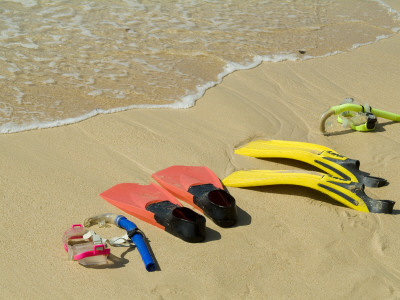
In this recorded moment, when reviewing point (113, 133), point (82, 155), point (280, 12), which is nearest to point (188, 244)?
point (82, 155)

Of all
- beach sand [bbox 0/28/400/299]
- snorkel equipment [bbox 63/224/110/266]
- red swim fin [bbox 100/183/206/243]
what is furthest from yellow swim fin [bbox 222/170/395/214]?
snorkel equipment [bbox 63/224/110/266]

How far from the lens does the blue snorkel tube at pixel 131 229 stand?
8.54ft

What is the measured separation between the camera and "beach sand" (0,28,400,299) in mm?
2539

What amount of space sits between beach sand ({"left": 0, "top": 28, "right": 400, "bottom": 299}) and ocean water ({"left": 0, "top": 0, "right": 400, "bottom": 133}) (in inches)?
17.4

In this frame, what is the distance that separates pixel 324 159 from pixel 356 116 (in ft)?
3.47

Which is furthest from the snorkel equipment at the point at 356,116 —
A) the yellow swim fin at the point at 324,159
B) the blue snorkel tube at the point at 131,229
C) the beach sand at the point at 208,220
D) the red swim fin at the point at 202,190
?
the blue snorkel tube at the point at 131,229

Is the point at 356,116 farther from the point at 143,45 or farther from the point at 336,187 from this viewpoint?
the point at 143,45

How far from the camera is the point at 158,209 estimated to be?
3018 mm

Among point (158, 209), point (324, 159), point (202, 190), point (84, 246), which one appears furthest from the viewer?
point (324, 159)

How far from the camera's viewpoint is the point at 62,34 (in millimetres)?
6434

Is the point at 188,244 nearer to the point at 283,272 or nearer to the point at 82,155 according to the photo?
the point at 283,272

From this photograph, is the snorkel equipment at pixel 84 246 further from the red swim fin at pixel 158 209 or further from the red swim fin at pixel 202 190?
the red swim fin at pixel 202 190

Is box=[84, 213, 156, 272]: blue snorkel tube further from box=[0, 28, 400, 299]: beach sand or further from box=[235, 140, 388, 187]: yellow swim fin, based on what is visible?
box=[235, 140, 388, 187]: yellow swim fin

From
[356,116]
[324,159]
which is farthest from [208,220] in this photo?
[356,116]
